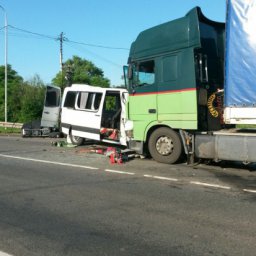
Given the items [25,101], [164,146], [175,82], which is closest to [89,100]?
[164,146]

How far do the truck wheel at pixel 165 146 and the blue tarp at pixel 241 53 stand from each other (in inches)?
74.9

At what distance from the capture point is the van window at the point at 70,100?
50.4 ft

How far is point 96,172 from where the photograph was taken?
381 inches

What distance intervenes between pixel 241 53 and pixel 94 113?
21.6 ft

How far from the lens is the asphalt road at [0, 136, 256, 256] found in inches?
186

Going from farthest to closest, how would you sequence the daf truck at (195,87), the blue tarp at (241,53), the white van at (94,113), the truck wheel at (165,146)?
1. the white van at (94,113)
2. the truck wheel at (165,146)
3. the daf truck at (195,87)
4. the blue tarp at (241,53)

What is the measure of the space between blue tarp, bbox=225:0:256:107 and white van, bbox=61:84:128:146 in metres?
4.90

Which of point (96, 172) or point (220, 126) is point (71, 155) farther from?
point (220, 126)

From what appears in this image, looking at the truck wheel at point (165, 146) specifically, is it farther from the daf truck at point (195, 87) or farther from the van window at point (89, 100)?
the van window at point (89, 100)

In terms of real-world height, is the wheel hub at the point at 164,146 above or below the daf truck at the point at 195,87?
below

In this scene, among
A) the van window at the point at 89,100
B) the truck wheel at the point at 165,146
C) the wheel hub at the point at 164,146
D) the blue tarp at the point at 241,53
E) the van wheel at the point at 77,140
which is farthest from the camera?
the van wheel at the point at 77,140

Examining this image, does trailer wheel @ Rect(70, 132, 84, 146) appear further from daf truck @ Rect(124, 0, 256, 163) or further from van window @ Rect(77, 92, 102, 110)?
daf truck @ Rect(124, 0, 256, 163)

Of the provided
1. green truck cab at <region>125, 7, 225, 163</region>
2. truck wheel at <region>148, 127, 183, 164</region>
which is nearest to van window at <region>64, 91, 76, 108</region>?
green truck cab at <region>125, 7, 225, 163</region>

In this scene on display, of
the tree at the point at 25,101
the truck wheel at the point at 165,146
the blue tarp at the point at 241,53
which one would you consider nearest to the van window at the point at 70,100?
the truck wheel at the point at 165,146
